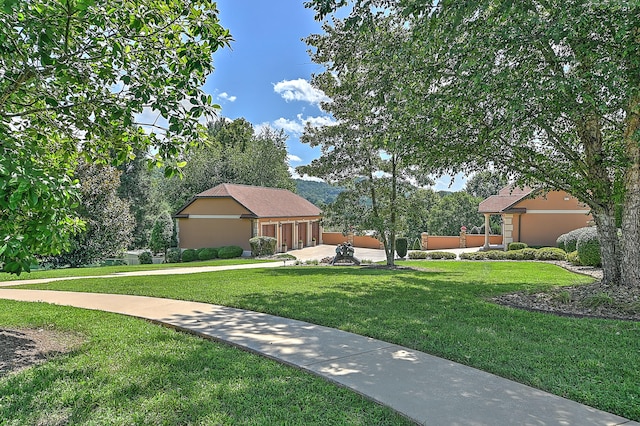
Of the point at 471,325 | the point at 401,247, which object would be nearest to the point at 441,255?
the point at 401,247

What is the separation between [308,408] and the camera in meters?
3.36

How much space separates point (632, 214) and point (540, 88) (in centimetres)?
330

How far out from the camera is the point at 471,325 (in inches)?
235

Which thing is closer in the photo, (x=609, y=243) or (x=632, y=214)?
(x=632, y=214)

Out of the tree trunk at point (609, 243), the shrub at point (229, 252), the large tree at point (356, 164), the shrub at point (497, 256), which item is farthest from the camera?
the shrub at point (229, 252)

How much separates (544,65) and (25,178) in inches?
360

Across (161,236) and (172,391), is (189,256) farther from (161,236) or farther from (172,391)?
(172,391)

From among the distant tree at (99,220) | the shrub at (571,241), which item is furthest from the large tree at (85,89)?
the shrub at (571,241)

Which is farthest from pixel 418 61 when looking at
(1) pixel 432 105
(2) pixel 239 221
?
(2) pixel 239 221

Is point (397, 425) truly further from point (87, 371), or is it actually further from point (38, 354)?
point (38, 354)

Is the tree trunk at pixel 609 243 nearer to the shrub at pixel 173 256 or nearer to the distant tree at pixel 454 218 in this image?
the shrub at pixel 173 256

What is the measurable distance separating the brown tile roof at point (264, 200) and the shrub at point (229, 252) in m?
2.58

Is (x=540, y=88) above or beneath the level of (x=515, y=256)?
above

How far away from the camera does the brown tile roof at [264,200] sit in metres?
28.0
